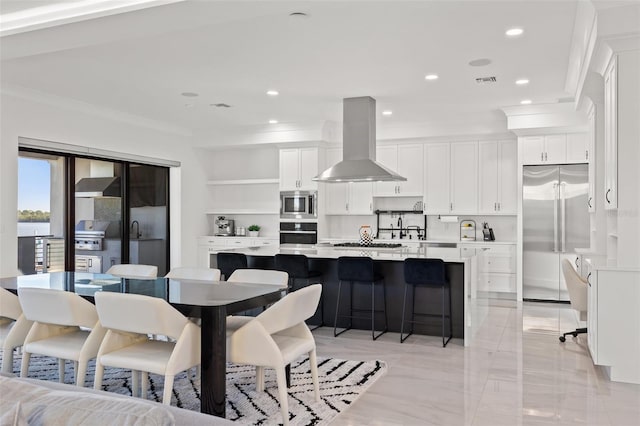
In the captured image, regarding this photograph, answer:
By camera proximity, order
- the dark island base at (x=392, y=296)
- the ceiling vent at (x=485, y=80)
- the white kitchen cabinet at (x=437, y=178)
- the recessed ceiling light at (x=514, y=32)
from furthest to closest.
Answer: the white kitchen cabinet at (x=437, y=178) < the ceiling vent at (x=485, y=80) < the dark island base at (x=392, y=296) < the recessed ceiling light at (x=514, y=32)

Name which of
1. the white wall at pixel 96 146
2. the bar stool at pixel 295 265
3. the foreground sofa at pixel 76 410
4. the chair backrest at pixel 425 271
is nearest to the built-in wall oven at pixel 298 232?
the white wall at pixel 96 146

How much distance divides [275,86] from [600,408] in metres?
4.49

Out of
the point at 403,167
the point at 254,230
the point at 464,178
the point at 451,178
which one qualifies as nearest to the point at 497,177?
the point at 464,178

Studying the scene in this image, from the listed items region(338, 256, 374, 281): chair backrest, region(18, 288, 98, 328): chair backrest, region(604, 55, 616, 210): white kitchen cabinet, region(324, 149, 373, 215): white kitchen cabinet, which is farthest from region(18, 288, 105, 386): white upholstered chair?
region(324, 149, 373, 215): white kitchen cabinet

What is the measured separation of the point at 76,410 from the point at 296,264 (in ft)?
13.9

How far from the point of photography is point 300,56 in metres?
4.87

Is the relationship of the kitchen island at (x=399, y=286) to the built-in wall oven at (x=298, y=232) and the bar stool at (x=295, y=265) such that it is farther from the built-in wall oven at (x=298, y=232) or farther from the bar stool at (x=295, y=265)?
the built-in wall oven at (x=298, y=232)

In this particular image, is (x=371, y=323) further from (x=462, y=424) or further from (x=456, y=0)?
(x=456, y=0)

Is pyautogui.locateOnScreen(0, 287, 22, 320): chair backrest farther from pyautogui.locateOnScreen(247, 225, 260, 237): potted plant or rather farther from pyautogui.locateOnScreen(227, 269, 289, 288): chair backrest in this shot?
pyautogui.locateOnScreen(247, 225, 260, 237): potted plant

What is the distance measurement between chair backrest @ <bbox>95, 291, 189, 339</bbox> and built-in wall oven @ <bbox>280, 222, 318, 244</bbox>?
564 centimetres

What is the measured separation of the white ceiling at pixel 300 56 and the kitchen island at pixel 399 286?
1935 millimetres

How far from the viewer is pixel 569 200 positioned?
7270 mm

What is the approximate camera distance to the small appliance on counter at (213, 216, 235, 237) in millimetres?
9398

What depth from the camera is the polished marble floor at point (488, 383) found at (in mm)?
3213
